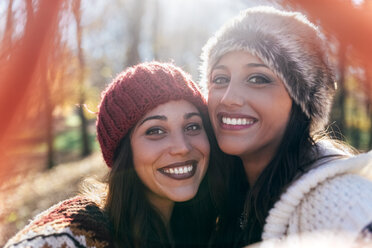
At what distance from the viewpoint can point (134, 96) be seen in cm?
259

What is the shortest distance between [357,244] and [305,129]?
112 centimetres

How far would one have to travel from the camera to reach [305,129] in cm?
263

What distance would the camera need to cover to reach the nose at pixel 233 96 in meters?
2.57

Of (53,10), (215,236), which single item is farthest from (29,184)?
(53,10)

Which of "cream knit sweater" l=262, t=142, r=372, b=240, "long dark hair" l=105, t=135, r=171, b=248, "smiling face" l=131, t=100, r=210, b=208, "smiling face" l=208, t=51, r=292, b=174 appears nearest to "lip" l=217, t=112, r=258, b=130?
"smiling face" l=208, t=51, r=292, b=174

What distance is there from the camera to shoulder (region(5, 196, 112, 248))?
6.90 feet

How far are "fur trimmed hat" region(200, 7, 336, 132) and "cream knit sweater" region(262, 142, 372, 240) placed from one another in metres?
0.63

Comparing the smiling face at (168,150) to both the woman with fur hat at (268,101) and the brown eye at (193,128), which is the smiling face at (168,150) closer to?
the brown eye at (193,128)

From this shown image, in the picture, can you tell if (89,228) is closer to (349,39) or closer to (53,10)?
(53,10)

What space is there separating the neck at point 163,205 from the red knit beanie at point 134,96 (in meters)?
0.46

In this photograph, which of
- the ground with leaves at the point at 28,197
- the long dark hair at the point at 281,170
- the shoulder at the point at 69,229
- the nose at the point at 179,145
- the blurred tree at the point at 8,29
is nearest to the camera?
the blurred tree at the point at 8,29

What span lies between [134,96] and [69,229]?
3.31 ft

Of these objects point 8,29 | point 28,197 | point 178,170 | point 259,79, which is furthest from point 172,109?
point 28,197

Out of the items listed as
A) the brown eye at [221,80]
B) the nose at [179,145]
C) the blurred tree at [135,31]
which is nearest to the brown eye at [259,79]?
the brown eye at [221,80]
